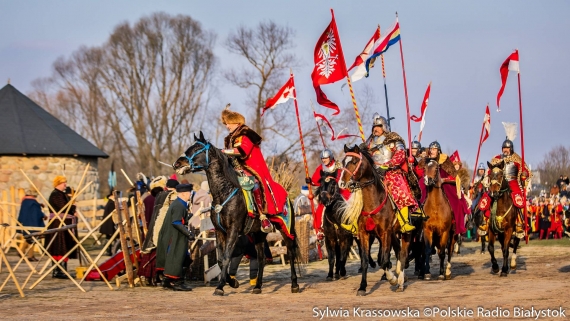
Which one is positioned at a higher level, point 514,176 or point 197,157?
point 197,157

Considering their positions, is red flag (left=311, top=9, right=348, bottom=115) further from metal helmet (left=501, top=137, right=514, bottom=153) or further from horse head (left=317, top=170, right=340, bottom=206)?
metal helmet (left=501, top=137, right=514, bottom=153)

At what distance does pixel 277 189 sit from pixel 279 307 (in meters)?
2.50

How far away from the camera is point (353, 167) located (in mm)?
11719

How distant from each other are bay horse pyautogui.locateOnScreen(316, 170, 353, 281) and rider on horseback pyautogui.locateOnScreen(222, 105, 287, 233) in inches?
39.7

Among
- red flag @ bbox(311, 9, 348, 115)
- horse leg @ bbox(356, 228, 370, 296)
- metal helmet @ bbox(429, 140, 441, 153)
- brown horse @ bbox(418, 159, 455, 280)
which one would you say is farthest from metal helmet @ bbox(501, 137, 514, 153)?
horse leg @ bbox(356, 228, 370, 296)

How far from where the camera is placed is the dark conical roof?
30531mm

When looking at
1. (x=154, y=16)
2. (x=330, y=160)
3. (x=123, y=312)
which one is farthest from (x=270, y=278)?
(x=154, y=16)

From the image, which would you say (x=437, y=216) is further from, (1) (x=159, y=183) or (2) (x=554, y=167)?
(2) (x=554, y=167)

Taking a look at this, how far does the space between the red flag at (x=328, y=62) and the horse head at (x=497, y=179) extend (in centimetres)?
298

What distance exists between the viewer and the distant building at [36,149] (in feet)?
98.5

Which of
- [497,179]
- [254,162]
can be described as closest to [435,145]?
[497,179]

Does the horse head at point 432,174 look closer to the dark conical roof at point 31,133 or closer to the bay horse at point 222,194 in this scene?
the bay horse at point 222,194

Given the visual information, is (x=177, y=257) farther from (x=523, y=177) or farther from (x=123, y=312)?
(x=523, y=177)

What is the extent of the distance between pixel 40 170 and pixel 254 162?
20.2 metres
